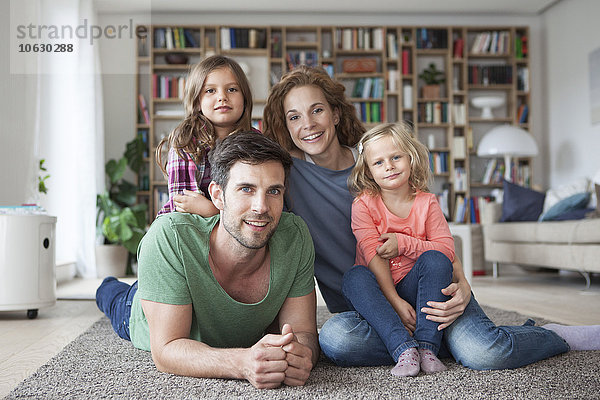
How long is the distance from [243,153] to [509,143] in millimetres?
5049

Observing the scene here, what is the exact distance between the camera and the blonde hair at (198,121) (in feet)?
6.61

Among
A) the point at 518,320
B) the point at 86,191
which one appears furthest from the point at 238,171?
the point at 86,191

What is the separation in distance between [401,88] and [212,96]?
4.92 m

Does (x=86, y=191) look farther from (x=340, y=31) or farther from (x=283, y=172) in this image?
(x=283, y=172)

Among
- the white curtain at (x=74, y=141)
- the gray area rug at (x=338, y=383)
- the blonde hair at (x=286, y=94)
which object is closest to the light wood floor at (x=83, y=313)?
the gray area rug at (x=338, y=383)

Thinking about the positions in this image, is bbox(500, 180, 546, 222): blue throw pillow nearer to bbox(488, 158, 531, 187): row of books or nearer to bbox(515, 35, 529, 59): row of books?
bbox(488, 158, 531, 187): row of books

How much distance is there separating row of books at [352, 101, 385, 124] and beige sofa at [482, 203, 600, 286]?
1.92 m

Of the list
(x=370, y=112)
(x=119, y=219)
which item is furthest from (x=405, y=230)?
(x=370, y=112)

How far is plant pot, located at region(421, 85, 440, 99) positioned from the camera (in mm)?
6711

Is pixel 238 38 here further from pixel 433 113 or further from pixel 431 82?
pixel 433 113

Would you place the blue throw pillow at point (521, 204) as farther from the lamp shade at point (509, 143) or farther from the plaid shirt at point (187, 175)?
the plaid shirt at point (187, 175)

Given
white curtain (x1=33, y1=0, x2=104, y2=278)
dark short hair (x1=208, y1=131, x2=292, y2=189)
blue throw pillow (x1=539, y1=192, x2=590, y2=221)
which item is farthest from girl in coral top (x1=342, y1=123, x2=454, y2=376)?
white curtain (x1=33, y1=0, x2=104, y2=278)

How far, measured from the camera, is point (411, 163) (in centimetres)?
189

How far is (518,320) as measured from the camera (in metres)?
2.55
